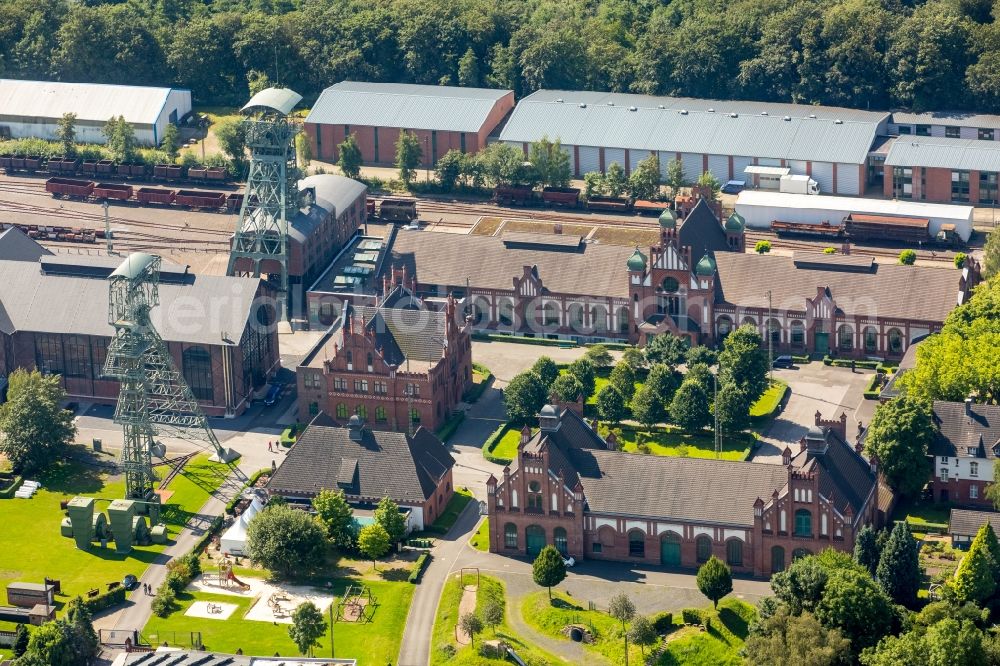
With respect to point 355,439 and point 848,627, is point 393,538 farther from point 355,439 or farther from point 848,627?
point 848,627

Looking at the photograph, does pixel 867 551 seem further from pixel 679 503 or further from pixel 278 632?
pixel 278 632

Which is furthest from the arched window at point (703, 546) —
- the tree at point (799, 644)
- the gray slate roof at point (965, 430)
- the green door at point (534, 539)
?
the gray slate roof at point (965, 430)

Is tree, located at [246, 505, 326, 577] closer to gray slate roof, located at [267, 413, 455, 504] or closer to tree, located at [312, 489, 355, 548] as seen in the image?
tree, located at [312, 489, 355, 548]

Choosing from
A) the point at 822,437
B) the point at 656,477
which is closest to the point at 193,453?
the point at 656,477

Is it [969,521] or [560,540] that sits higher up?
[969,521]

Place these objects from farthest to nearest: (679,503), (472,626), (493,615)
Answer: (679,503)
(493,615)
(472,626)

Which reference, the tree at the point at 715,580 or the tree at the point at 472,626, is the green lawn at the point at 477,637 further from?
the tree at the point at 715,580

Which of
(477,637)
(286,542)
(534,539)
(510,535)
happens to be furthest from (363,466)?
(477,637)
